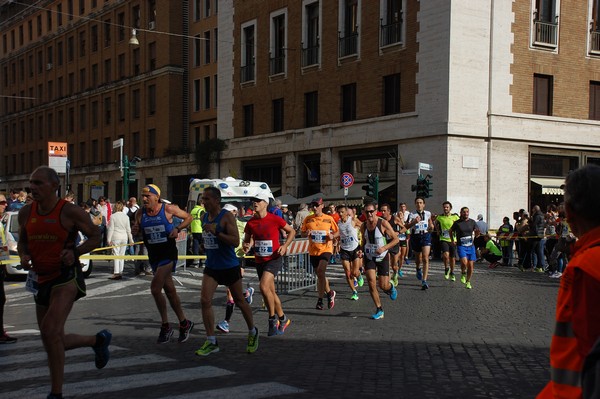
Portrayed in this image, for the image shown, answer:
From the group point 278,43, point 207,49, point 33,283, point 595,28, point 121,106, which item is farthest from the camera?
point 121,106

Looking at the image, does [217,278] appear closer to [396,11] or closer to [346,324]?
[346,324]

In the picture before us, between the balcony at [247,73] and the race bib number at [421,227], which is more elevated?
the balcony at [247,73]

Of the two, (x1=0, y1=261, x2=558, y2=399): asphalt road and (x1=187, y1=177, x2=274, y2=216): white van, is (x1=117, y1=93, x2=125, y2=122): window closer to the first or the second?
(x1=187, y1=177, x2=274, y2=216): white van

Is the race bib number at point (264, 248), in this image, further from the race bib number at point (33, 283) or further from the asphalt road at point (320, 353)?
the race bib number at point (33, 283)

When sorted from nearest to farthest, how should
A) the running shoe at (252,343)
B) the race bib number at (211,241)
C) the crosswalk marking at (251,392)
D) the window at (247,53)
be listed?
the crosswalk marking at (251,392) → the running shoe at (252,343) → the race bib number at (211,241) → the window at (247,53)

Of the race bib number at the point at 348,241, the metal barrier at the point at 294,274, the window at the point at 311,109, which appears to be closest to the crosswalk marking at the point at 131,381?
the race bib number at the point at 348,241

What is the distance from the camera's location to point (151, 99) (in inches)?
1907

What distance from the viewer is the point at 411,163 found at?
28438 mm

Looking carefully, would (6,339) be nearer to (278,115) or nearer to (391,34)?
(391,34)

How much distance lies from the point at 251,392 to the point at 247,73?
3330 cm

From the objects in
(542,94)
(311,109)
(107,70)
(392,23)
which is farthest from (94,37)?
(542,94)

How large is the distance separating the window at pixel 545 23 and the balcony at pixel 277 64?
485 inches

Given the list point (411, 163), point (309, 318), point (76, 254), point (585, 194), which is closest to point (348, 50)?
point (411, 163)

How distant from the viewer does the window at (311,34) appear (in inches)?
1335
